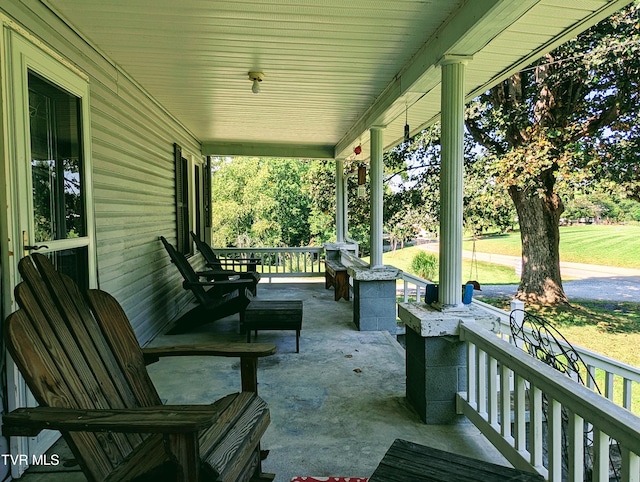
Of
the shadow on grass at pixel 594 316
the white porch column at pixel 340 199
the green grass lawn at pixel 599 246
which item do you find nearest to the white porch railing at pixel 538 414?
the white porch column at pixel 340 199

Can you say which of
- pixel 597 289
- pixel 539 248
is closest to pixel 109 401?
pixel 539 248

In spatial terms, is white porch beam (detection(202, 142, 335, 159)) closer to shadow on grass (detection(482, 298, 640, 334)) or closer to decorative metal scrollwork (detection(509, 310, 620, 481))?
decorative metal scrollwork (detection(509, 310, 620, 481))

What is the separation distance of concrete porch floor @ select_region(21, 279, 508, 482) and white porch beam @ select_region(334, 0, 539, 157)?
2421 mm

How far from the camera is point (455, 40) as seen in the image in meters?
2.61

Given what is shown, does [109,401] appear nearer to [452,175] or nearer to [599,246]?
[452,175]

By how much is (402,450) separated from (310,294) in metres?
5.98

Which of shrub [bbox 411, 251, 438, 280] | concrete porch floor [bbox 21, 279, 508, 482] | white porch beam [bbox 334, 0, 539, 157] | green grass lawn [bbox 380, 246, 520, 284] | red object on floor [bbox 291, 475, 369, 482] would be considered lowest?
green grass lawn [bbox 380, 246, 520, 284]

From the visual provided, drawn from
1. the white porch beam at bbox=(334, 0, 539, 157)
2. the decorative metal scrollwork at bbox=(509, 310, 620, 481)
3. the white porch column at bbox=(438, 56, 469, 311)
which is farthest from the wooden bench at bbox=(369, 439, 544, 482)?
the white porch beam at bbox=(334, 0, 539, 157)

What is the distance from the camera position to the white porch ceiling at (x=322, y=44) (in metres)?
2.54

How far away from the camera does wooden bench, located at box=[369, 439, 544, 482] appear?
4.72ft

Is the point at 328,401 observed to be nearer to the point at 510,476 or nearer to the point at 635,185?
the point at 510,476

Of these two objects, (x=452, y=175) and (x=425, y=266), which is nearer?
(x=452, y=175)

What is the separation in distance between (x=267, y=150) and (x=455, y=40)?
231 inches

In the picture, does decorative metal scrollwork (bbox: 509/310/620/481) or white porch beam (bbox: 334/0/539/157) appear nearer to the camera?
white porch beam (bbox: 334/0/539/157)
